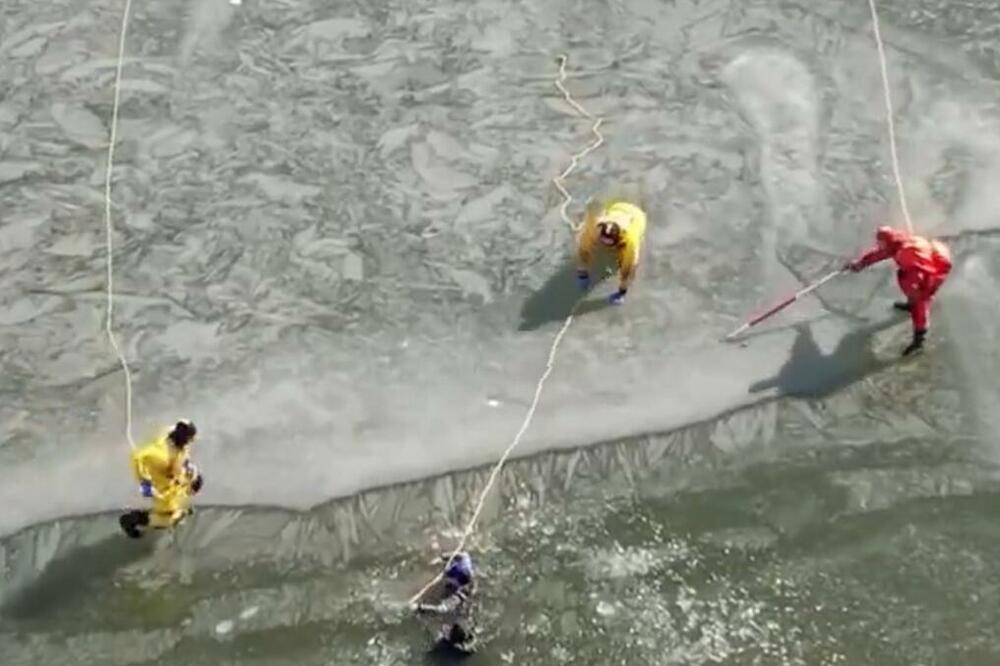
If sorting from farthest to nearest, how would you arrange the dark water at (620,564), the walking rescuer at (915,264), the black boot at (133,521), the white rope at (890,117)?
the white rope at (890,117) < the walking rescuer at (915,264) < the black boot at (133,521) < the dark water at (620,564)

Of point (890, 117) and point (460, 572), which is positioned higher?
point (890, 117)

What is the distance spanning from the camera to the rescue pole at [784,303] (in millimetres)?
9398

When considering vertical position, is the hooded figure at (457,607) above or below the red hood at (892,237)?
below

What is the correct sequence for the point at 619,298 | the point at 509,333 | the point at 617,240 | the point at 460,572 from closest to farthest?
1. the point at 460,572
2. the point at 617,240
3. the point at 509,333
4. the point at 619,298

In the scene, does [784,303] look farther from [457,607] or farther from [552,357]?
[457,607]

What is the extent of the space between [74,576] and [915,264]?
5140 mm

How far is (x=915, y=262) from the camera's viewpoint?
8.91 metres

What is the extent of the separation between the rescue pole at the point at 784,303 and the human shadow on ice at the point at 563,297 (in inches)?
33.0

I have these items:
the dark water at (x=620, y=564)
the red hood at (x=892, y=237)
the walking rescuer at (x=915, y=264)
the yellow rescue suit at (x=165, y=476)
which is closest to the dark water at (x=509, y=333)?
the dark water at (x=620, y=564)

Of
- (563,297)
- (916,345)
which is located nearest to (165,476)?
(563,297)

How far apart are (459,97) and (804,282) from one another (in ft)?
9.47

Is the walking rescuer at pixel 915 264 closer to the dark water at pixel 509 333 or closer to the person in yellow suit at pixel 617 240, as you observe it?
the dark water at pixel 509 333

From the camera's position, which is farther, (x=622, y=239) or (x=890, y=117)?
(x=890, y=117)

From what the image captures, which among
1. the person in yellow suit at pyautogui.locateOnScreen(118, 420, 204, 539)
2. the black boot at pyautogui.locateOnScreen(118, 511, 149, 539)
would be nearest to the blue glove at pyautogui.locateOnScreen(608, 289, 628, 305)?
the person in yellow suit at pyautogui.locateOnScreen(118, 420, 204, 539)
